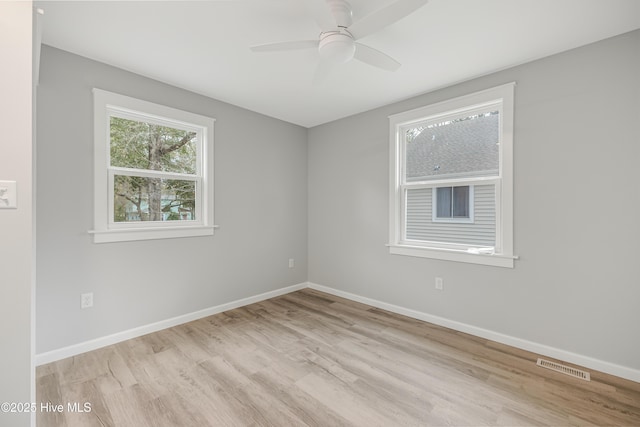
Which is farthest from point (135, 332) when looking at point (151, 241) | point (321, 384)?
point (321, 384)

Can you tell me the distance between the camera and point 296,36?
2.09 metres

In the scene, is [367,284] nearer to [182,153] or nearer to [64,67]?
[182,153]

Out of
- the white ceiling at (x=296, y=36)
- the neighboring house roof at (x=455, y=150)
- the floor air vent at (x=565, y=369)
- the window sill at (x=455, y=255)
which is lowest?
the floor air vent at (x=565, y=369)

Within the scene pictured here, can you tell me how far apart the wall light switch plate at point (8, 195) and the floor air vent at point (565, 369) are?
11.3 feet

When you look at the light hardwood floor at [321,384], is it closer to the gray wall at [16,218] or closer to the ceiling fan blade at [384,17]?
the gray wall at [16,218]

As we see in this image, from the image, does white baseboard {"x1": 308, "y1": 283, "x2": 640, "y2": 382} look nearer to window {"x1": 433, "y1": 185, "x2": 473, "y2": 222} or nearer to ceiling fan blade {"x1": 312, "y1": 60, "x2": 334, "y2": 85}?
window {"x1": 433, "y1": 185, "x2": 473, "y2": 222}

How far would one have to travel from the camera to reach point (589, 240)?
213 cm

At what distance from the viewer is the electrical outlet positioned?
2.32 metres

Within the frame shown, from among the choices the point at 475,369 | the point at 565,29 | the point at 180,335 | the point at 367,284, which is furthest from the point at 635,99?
the point at 180,335

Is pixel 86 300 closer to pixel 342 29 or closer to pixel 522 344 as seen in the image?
pixel 342 29

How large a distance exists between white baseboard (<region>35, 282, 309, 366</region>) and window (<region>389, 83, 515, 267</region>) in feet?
6.56

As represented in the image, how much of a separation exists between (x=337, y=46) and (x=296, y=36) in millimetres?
565

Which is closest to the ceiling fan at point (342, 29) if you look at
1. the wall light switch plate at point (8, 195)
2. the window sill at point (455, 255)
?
the wall light switch plate at point (8, 195)

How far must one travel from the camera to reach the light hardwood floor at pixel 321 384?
1.64 metres
